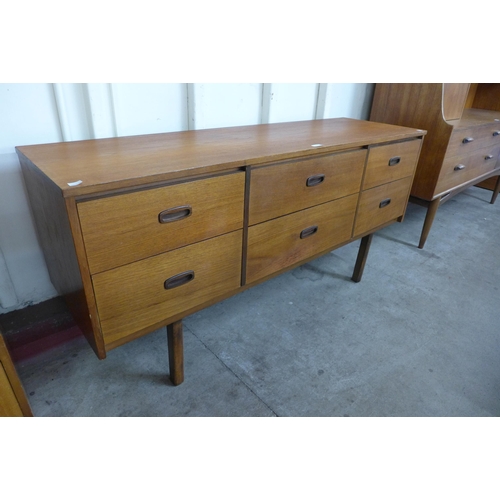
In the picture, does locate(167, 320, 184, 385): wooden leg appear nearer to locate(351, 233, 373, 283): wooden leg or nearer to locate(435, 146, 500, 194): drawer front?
locate(351, 233, 373, 283): wooden leg

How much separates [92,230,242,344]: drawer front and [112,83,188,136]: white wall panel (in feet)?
2.19

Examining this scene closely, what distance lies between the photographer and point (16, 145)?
1.26 metres

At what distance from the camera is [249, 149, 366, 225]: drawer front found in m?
1.18

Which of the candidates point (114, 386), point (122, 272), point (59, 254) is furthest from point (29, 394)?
point (122, 272)

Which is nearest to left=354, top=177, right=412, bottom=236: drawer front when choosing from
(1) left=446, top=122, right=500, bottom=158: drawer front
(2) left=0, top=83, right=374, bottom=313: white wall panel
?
(1) left=446, top=122, right=500, bottom=158: drawer front

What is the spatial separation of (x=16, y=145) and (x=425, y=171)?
6.75ft

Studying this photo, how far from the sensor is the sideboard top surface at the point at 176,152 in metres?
0.90

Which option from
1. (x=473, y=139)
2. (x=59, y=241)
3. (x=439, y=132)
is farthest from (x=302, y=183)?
(x=473, y=139)

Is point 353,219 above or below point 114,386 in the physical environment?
above

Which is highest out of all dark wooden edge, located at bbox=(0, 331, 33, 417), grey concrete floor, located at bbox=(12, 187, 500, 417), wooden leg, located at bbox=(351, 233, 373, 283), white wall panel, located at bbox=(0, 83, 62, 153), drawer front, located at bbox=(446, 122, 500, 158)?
white wall panel, located at bbox=(0, 83, 62, 153)

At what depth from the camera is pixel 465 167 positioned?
2.35 meters

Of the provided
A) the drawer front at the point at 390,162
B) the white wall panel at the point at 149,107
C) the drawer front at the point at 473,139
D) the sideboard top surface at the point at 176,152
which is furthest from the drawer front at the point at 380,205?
the white wall panel at the point at 149,107

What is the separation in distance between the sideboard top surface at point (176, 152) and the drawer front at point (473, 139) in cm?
54

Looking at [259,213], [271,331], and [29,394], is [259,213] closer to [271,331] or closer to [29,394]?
[271,331]
